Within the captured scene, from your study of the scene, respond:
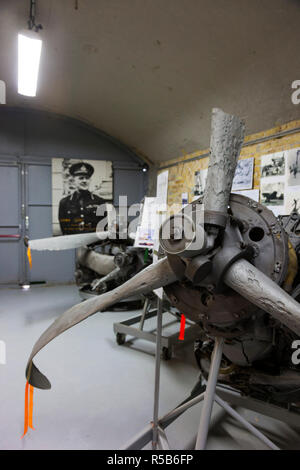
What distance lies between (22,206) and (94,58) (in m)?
3.40

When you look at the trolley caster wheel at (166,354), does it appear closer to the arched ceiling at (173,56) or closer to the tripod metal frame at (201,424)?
the tripod metal frame at (201,424)

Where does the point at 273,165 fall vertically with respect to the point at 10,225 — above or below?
above

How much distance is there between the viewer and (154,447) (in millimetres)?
1713

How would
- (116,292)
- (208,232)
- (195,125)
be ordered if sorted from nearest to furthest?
(208,232) < (116,292) < (195,125)

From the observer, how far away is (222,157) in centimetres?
120

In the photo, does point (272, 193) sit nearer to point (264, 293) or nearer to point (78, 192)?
point (264, 293)

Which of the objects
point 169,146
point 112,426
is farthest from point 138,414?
point 169,146

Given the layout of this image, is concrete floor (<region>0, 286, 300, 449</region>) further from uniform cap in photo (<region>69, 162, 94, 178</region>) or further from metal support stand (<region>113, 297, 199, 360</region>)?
uniform cap in photo (<region>69, 162, 94, 178</region>)

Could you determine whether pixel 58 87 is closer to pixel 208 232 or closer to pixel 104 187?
pixel 104 187

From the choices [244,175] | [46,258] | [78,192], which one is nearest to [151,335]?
[244,175]

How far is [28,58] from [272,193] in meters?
3.54

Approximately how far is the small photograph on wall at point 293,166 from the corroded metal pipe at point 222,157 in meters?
2.52

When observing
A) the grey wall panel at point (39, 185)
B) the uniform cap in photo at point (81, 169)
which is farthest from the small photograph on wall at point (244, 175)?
the grey wall panel at point (39, 185)

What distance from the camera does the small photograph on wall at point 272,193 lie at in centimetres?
352
